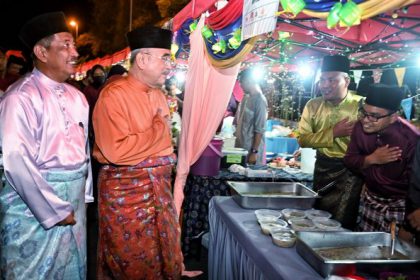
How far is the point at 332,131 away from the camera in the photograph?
345 centimetres

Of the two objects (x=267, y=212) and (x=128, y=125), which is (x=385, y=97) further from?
(x=128, y=125)

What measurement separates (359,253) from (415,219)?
590mm

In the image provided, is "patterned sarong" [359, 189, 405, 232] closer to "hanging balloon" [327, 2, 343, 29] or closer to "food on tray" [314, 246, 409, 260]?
"food on tray" [314, 246, 409, 260]

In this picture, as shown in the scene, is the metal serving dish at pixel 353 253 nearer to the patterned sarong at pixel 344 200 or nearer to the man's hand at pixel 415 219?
the man's hand at pixel 415 219

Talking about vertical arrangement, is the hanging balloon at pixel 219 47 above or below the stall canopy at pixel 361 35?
below

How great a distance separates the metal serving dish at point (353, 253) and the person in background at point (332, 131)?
0.96 m

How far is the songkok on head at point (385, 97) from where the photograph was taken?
2.53 metres

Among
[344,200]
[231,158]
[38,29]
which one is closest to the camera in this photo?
[38,29]

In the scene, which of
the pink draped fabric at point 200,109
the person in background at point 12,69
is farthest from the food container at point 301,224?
the person in background at point 12,69

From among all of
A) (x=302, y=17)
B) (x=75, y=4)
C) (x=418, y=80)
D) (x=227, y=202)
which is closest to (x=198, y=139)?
(x=227, y=202)

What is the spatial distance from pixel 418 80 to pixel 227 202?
5.50m

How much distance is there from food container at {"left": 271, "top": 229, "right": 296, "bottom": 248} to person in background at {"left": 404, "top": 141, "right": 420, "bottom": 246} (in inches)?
31.6

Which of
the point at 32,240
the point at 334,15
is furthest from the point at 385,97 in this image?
the point at 32,240

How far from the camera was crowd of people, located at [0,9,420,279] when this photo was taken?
7.02 ft
